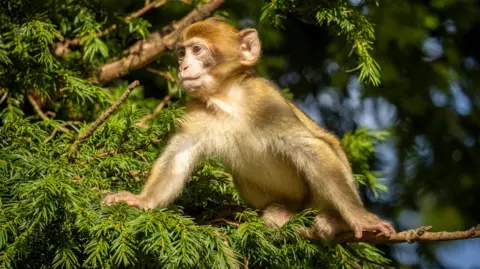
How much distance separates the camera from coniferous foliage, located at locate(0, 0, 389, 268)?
185 inches

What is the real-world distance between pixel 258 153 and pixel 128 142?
1.16 m

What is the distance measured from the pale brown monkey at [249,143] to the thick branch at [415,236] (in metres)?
0.09

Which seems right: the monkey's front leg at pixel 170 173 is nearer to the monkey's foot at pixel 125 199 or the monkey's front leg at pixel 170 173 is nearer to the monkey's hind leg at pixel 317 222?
the monkey's foot at pixel 125 199

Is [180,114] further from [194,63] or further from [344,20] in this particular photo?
[344,20]

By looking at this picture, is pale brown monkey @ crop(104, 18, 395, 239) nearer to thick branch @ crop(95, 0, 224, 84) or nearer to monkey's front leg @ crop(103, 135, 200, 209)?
monkey's front leg @ crop(103, 135, 200, 209)

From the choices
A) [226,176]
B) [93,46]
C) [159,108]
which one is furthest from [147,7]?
[226,176]

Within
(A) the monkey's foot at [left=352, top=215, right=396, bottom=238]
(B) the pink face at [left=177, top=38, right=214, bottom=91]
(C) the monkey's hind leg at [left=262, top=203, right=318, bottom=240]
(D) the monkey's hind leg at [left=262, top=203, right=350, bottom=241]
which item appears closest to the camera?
(A) the monkey's foot at [left=352, top=215, right=396, bottom=238]

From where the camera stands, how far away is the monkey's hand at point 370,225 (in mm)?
5620

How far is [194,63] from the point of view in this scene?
6598mm

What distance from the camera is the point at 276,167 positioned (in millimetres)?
6555

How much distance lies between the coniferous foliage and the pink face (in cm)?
34

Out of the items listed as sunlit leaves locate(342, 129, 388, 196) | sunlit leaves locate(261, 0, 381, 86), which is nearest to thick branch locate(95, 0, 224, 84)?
sunlit leaves locate(261, 0, 381, 86)

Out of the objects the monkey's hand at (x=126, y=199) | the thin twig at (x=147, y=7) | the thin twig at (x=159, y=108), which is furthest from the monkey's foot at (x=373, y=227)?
the thin twig at (x=147, y=7)

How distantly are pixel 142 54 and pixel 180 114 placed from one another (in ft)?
5.31
